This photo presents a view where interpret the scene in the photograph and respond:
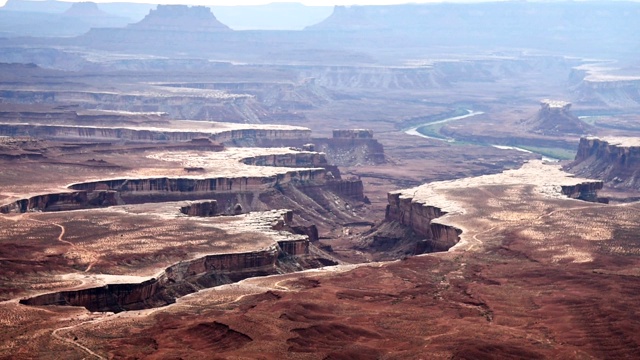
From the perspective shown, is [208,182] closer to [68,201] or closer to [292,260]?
[68,201]

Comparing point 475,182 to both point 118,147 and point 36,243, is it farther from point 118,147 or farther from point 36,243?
point 36,243

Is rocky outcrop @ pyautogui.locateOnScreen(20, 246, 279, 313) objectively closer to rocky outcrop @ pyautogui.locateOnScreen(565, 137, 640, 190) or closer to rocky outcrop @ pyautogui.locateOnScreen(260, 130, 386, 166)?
rocky outcrop @ pyautogui.locateOnScreen(565, 137, 640, 190)

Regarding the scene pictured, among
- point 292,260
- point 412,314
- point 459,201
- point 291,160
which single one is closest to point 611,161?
point 291,160

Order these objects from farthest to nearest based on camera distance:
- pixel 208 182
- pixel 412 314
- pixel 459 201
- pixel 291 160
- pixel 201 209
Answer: pixel 291 160 < pixel 208 182 < pixel 459 201 < pixel 201 209 < pixel 412 314

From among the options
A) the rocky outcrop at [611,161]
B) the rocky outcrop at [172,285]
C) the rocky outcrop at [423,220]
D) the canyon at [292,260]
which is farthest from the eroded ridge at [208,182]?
the rocky outcrop at [611,161]

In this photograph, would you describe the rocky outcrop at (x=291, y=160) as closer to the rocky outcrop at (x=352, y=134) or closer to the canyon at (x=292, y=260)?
the canyon at (x=292, y=260)

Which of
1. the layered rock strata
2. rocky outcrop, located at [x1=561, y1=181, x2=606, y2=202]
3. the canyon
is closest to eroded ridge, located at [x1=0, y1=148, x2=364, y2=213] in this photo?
the canyon

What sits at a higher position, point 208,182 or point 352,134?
point 208,182

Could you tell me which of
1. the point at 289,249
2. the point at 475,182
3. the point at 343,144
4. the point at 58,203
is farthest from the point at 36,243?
the point at 343,144
